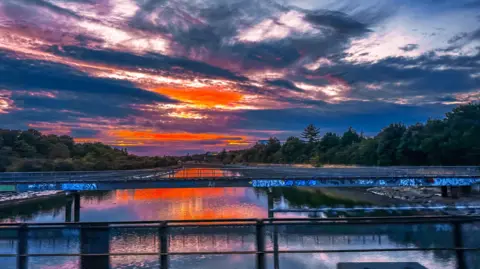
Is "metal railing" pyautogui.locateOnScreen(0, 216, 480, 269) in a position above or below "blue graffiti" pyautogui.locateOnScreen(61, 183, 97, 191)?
above

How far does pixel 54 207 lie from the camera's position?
63.1 meters

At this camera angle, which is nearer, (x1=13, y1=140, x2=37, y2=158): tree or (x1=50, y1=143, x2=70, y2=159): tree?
(x1=13, y1=140, x2=37, y2=158): tree

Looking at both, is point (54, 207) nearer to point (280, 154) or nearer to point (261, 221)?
point (261, 221)

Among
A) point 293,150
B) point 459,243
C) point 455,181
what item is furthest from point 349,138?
point 459,243

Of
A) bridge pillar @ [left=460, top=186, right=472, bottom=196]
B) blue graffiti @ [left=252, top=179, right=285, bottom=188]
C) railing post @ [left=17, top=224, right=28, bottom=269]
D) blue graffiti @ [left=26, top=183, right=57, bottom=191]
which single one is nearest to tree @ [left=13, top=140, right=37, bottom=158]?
blue graffiti @ [left=26, top=183, right=57, bottom=191]

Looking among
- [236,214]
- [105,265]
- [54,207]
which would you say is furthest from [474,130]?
[105,265]

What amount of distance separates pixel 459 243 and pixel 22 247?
7171mm

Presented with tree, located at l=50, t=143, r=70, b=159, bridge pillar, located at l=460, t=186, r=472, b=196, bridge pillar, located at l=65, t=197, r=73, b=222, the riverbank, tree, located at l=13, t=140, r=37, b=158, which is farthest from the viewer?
tree, located at l=50, t=143, r=70, b=159

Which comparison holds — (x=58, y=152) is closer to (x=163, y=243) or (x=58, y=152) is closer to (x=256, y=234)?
(x=163, y=243)

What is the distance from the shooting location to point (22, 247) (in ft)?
21.8

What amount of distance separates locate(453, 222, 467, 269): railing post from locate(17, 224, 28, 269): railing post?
23.1ft

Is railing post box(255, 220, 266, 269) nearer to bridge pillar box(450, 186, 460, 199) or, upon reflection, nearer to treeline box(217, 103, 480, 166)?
bridge pillar box(450, 186, 460, 199)

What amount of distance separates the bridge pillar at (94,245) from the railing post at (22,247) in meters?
0.91

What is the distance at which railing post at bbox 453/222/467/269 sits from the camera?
6500 millimetres
